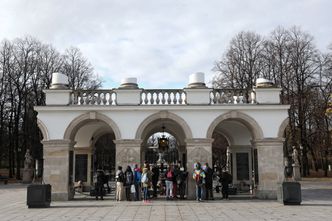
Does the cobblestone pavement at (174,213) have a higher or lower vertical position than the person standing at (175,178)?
lower

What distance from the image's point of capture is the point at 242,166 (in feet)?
64.0

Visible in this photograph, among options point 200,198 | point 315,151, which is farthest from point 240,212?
point 315,151

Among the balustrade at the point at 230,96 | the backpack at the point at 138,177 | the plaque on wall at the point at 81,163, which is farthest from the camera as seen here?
the plaque on wall at the point at 81,163

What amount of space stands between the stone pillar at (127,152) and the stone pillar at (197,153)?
2.21 m

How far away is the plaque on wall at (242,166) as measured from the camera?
19.4 meters

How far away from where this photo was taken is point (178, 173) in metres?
15.6

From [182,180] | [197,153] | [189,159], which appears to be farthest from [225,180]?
[182,180]

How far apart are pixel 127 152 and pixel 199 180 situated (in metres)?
3.37

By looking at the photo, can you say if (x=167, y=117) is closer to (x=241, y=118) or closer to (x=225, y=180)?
(x=241, y=118)

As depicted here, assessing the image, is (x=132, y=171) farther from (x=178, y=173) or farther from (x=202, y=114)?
(x=202, y=114)

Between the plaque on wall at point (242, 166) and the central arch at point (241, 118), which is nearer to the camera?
the central arch at point (241, 118)

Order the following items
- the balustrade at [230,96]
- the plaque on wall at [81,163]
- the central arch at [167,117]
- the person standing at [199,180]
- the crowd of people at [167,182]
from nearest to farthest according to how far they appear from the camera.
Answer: the person standing at [199,180] → the crowd of people at [167,182] → the central arch at [167,117] → the balustrade at [230,96] → the plaque on wall at [81,163]

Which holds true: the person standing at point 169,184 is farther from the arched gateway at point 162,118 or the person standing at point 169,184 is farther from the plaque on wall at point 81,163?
the plaque on wall at point 81,163

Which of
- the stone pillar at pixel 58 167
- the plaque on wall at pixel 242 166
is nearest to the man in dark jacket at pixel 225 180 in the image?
the plaque on wall at pixel 242 166
